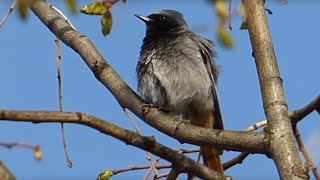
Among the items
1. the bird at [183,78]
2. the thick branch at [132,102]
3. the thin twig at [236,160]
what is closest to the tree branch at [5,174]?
the thick branch at [132,102]

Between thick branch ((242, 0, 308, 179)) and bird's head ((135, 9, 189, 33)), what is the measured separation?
10.0ft

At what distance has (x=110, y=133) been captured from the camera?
269 cm

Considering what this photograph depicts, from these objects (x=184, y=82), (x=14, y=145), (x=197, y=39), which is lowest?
(x=14, y=145)

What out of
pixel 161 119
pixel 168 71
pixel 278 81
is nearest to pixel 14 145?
pixel 161 119

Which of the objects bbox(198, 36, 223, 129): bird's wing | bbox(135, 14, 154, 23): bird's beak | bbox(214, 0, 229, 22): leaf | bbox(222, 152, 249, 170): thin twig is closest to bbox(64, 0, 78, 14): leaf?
bbox(214, 0, 229, 22): leaf

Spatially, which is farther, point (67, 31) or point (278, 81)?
point (67, 31)

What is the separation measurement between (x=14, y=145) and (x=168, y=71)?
2717 millimetres

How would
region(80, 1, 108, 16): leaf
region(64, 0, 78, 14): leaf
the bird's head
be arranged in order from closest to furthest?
1. region(64, 0, 78, 14): leaf
2. region(80, 1, 108, 16): leaf
3. the bird's head

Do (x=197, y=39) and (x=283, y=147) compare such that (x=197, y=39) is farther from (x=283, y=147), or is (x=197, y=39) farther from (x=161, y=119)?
(x=283, y=147)

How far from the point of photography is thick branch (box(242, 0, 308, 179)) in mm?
2924

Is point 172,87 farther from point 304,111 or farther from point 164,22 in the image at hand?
point 304,111

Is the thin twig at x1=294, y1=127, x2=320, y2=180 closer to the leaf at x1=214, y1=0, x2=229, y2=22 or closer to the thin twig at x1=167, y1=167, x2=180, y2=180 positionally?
the thin twig at x1=167, y1=167, x2=180, y2=180

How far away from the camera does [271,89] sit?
3141 mm

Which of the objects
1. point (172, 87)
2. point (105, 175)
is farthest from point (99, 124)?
point (172, 87)
